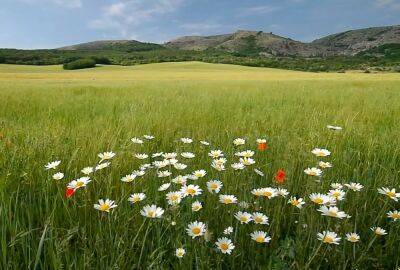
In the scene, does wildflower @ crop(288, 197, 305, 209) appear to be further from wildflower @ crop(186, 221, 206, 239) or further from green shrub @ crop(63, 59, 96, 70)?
green shrub @ crop(63, 59, 96, 70)

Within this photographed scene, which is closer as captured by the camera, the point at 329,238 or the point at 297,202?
the point at 329,238

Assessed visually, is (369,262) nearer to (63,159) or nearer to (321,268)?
(321,268)

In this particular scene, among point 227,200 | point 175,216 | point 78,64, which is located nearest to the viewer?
Answer: point 175,216

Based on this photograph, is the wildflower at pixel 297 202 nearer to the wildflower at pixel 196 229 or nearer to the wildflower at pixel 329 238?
the wildflower at pixel 329 238

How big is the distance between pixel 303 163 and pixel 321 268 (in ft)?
4.48

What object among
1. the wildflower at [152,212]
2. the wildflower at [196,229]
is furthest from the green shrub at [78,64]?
the wildflower at [196,229]

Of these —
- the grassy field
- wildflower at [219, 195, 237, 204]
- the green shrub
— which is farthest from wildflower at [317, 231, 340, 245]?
the green shrub

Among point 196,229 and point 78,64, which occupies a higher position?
point 196,229

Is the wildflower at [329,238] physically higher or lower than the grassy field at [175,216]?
higher

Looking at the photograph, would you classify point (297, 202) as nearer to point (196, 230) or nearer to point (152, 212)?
point (196, 230)

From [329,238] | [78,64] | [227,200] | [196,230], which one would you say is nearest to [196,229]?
[196,230]

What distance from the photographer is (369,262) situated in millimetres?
2068

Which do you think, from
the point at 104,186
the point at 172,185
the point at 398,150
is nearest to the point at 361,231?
the point at 172,185

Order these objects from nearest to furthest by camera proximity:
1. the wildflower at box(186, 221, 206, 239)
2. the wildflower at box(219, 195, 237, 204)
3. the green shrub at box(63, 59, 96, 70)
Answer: the wildflower at box(186, 221, 206, 239) < the wildflower at box(219, 195, 237, 204) < the green shrub at box(63, 59, 96, 70)
